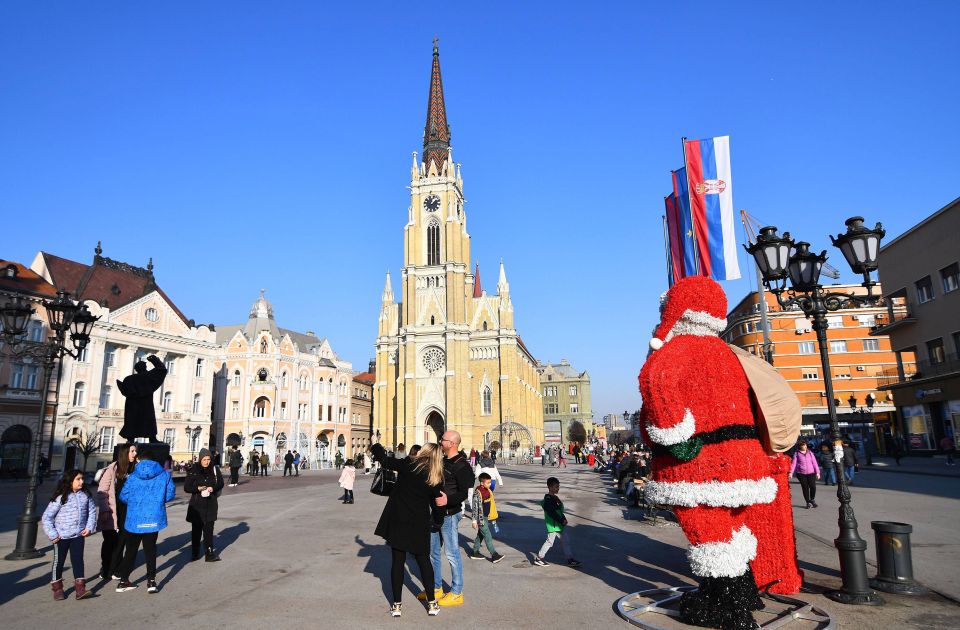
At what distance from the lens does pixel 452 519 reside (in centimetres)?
692

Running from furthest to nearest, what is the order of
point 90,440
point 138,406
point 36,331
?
point 36,331
point 90,440
point 138,406

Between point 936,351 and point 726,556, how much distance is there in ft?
103

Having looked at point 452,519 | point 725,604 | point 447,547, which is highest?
point 452,519

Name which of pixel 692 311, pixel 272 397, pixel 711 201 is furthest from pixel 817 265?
pixel 272 397

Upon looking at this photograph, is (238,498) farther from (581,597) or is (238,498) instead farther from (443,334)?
(443,334)

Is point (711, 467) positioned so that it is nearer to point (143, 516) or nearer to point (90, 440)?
point (143, 516)

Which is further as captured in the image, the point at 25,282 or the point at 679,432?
the point at 25,282

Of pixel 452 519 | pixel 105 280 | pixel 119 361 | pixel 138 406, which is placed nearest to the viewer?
pixel 452 519

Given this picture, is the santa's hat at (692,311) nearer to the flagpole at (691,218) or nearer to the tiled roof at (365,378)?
the flagpole at (691,218)

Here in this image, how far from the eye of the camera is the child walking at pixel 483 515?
891 centimetres

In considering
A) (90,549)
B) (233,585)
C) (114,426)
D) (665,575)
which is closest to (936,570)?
(665,575)

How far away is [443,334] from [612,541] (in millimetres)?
50367

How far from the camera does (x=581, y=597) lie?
21.8 ft

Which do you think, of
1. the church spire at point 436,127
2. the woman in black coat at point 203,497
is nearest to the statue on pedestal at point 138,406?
the woman in black coat at point 203,497
